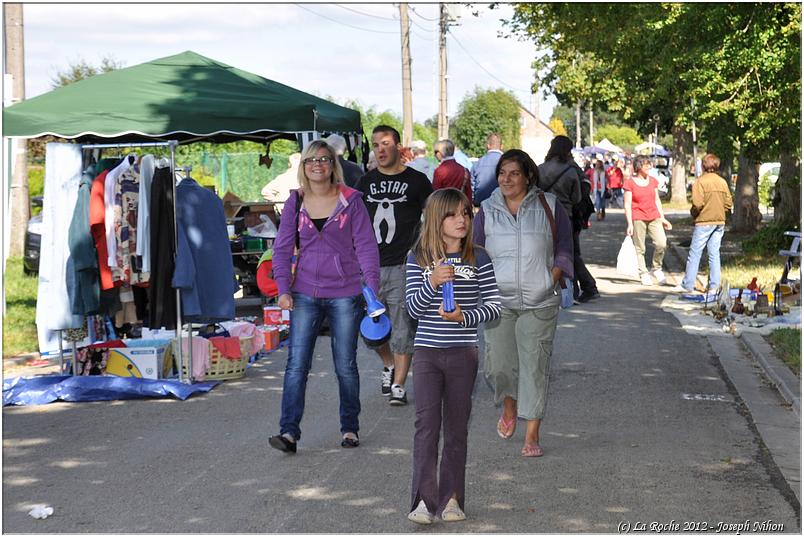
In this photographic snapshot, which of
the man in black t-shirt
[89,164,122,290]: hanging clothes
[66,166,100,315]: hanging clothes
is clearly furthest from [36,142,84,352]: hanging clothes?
the man in black t-shirt

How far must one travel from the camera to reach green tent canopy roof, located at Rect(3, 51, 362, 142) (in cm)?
1006

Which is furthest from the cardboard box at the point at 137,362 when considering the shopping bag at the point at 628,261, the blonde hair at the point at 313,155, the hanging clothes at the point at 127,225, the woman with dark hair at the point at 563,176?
the shopping bag at the point at 628,261

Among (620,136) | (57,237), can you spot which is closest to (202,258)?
(57,237)

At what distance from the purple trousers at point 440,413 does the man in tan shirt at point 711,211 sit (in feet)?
34.9

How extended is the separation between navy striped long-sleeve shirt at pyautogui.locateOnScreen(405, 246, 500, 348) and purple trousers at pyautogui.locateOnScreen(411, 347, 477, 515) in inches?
2.3

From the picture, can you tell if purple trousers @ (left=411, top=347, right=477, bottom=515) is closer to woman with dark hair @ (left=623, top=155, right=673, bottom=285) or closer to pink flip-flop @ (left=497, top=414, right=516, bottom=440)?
pink flip-flop @ (left=497, top=414, right=516, bottom=440)

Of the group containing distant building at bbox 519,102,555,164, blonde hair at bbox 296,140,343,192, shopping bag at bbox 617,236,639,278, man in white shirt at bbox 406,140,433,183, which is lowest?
shopping bag at bbox 617,236,639,278

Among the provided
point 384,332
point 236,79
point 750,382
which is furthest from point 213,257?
point 750,382

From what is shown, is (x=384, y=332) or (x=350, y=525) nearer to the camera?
(x=350, y=525)

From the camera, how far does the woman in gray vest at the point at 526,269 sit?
7273mm

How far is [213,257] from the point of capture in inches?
414

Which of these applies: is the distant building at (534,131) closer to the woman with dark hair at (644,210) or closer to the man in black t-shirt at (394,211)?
the woman with dark hair at (644,210)

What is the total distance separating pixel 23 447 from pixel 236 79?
4.75 m

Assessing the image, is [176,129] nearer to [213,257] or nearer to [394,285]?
[213,257]
